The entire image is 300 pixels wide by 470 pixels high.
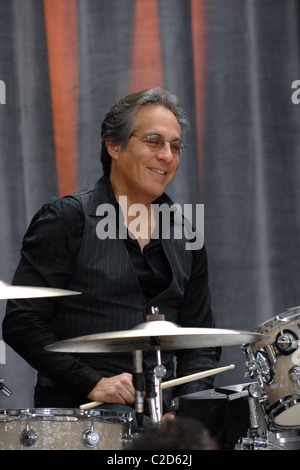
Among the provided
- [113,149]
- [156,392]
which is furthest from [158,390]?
[113,149]

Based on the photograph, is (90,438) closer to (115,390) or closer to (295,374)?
(115,390)

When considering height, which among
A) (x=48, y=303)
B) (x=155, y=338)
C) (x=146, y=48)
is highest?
(x=146, y=48)

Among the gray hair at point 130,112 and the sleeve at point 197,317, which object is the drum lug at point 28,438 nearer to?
the sleeve at point 197,317

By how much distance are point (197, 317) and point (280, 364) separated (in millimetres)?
568

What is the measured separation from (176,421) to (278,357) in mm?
1084

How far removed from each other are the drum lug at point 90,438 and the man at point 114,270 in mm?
284

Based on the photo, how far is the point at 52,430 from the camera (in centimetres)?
187

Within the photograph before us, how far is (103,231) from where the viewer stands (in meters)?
2.49

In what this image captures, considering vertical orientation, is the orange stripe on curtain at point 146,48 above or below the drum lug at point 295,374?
above

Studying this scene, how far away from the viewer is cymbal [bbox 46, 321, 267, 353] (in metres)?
1.83

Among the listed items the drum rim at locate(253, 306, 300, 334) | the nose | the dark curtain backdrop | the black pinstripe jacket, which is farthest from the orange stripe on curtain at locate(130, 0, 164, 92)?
the drum rim at locate(253, 306, 300, 334)

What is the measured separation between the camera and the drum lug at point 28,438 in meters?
1.85

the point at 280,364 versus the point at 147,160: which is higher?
the point at 147,160

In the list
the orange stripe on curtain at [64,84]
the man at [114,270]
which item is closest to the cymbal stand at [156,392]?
the man at [114,270]
